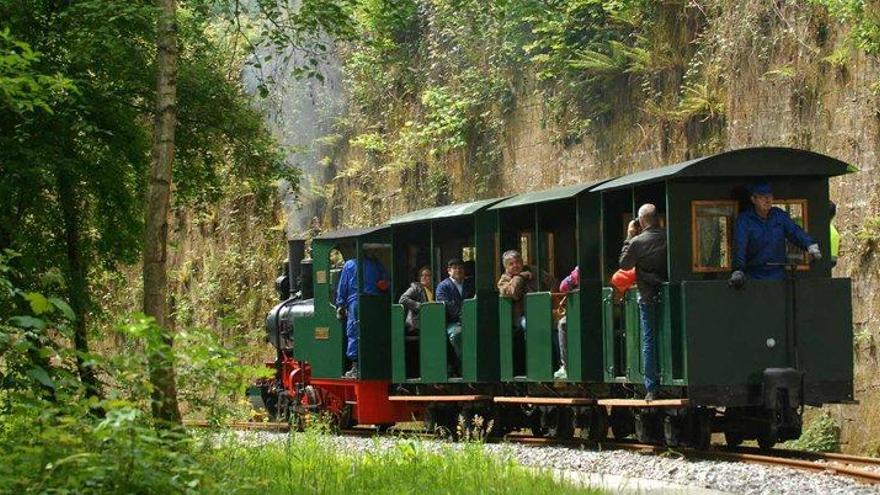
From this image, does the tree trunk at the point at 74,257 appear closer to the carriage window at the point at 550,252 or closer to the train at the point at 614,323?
the train at the point at 614,323

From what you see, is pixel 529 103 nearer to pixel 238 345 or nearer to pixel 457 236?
pixel 457 236

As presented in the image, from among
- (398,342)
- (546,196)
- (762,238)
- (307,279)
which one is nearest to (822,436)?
(546,196)

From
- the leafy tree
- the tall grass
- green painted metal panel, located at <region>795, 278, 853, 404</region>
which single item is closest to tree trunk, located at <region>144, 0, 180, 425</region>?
the leafy tree

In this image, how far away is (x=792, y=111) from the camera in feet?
68.5

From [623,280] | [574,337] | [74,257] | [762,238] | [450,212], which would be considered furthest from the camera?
[74,257]

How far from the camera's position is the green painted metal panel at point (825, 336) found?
598 inches

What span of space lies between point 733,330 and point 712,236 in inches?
35.3

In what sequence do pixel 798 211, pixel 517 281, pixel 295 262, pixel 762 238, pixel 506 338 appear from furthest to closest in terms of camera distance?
pixel 295 262 < pixel 506 338 < pixel 517 281 < pixel 798 211 < pixel 762 238

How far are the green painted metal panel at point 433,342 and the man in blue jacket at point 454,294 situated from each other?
0.09 m

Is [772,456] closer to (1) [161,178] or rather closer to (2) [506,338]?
(2) [506,338]

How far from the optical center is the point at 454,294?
19641 millimetres

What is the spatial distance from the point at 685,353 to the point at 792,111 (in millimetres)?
6739

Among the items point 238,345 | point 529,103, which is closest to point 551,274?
point 238,345

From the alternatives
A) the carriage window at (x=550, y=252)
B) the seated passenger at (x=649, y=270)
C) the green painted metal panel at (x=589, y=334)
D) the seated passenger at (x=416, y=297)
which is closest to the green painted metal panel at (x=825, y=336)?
the seated passenger at (x=649, y=270)
